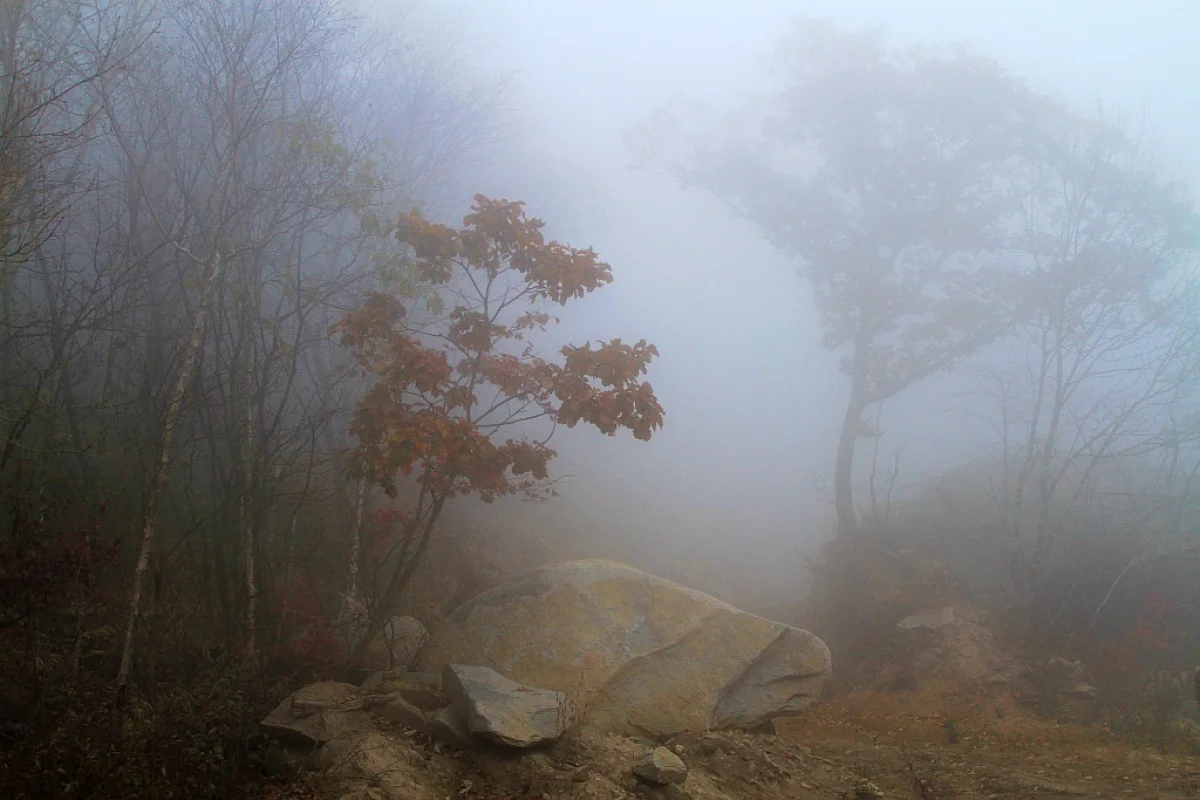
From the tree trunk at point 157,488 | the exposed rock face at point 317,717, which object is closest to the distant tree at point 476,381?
the exposed rock face at point 317,717

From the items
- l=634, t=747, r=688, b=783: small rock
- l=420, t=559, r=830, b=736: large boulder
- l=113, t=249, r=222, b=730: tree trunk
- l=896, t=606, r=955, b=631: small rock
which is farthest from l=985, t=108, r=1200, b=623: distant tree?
l=113, t=249, r=222, b=730: tree trunk

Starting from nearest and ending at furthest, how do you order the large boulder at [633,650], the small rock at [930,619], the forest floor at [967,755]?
the forest floor at [967,755], the large boulder at [633,650], the small rock at [930,619]

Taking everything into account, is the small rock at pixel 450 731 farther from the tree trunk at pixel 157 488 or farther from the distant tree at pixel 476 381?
the tree trunk at pixel 157 488

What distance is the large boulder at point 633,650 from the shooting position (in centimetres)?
751

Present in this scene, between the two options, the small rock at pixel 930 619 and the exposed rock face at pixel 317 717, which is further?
the small rock at pixel 930 619

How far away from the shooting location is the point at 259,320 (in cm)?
757

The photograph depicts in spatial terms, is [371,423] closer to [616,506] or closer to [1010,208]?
[1010,208]

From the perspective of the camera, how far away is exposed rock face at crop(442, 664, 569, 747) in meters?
5.86

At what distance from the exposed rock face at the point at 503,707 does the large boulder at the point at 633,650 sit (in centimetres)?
73

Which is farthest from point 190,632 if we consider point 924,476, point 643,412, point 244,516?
point 924,476

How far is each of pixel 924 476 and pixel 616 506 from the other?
40.7 ft

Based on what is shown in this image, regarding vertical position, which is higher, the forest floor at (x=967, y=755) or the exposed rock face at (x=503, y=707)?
the exposed rock face at (x=503, y=707)

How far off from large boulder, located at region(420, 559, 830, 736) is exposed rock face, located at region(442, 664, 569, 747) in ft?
2.41

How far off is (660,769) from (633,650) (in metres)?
1.84
